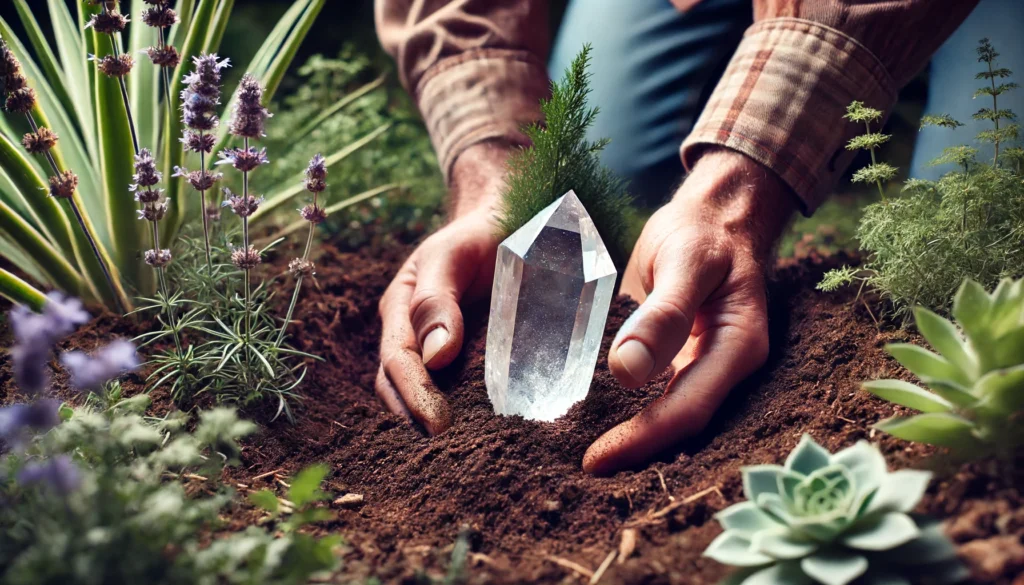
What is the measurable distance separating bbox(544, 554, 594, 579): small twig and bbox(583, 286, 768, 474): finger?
30 cm

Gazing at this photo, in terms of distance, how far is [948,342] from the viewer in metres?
1.09

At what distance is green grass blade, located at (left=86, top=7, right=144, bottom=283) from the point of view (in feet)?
5.52

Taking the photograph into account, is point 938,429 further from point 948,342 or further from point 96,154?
point 96,154

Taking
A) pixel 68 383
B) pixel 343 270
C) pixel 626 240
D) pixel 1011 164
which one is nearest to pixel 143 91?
pixel 343 270

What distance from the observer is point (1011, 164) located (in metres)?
1.67

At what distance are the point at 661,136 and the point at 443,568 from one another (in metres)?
2.02

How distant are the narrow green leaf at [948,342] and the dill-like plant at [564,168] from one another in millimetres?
762

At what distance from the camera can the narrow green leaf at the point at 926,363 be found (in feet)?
3.57

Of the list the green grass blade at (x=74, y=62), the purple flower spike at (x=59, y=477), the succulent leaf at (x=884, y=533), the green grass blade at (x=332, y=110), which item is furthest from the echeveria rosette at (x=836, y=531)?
the green grass blade at (x=332, y=110)

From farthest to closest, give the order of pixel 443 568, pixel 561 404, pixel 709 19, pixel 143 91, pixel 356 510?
pixel 709 19
pixel 143 91
pixel 561 404
pixel 356 510
pixel 443 568

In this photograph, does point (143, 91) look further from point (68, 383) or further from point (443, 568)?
point (443, 568)

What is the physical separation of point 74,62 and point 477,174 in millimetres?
1172

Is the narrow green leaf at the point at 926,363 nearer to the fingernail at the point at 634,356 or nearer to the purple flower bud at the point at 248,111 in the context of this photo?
the fingernail at the point at 634,356

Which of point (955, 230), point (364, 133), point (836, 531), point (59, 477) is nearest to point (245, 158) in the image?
A: point (59, 477)
